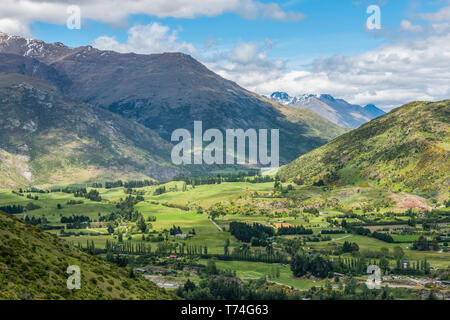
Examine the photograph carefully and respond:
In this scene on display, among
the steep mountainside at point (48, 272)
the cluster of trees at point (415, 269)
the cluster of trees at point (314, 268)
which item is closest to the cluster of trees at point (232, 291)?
the cluster of trees at point (314, 268)

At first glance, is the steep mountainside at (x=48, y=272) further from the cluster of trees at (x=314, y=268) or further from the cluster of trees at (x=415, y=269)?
the cluster of trees at (x=415, y=269)

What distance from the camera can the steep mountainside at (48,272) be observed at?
281ft

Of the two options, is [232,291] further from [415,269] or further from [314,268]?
[415,269]

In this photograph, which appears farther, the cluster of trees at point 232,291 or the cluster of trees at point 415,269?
the cluster of trees at point 415,269

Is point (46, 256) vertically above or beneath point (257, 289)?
above

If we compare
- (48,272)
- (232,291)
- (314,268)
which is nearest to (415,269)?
(314,268)

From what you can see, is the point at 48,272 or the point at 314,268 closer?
the point at 48,272

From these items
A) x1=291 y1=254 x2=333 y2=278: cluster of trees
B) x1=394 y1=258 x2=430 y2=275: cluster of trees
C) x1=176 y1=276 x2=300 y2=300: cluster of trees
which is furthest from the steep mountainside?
x1=394 y1=258 x2=430 y2=275: cluster of trees

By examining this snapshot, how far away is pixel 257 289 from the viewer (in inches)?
6752

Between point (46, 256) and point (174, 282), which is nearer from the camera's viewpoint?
point (46, 256)

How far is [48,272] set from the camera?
96.9 m
